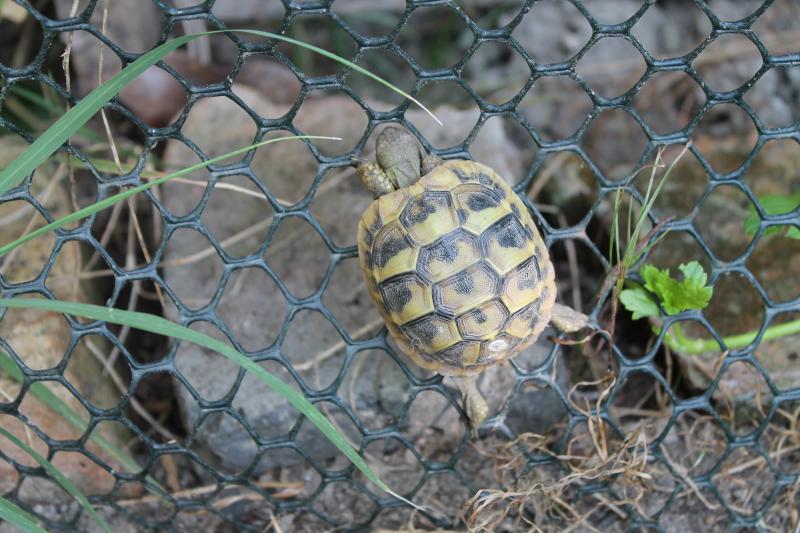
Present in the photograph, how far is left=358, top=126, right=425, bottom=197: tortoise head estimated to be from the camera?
1536 mm

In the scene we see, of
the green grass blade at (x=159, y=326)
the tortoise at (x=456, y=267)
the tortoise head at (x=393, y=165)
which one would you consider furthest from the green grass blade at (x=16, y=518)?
the tortoise head at (x=393, y=165)

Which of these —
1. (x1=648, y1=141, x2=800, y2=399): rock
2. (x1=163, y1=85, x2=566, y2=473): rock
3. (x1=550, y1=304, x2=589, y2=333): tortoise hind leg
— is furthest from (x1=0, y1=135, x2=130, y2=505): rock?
(x1=648, y1=141, x2=800, y2=399): rock

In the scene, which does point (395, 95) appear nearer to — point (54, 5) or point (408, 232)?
point (54, 5)

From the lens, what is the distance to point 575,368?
1.82 m

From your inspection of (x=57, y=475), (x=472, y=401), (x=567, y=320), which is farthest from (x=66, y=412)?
(x=567, y=320)

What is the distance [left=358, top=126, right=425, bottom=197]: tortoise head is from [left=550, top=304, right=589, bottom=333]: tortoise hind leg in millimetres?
363

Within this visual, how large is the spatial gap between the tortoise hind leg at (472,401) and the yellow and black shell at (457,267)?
0.07 m

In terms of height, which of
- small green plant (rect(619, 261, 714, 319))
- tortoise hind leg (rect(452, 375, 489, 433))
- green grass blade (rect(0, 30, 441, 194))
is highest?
green grass blade (rect(0, 30, 441, 194))

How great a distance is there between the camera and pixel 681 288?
1.50 metres

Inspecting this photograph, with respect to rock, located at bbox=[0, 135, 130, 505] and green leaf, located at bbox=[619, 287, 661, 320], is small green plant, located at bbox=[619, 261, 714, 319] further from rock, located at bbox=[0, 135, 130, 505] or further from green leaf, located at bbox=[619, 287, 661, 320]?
rock, located at bbox=[0, 135, 130, 505]

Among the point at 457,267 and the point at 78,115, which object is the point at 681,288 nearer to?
the point at 457,267

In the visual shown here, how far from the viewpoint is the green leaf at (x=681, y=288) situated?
1481mm

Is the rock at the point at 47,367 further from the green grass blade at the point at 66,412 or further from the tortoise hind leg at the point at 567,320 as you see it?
the tortoise hind leg at the point at 567,320

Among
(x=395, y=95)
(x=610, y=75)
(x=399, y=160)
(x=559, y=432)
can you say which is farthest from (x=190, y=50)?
(x=559, y=432)
